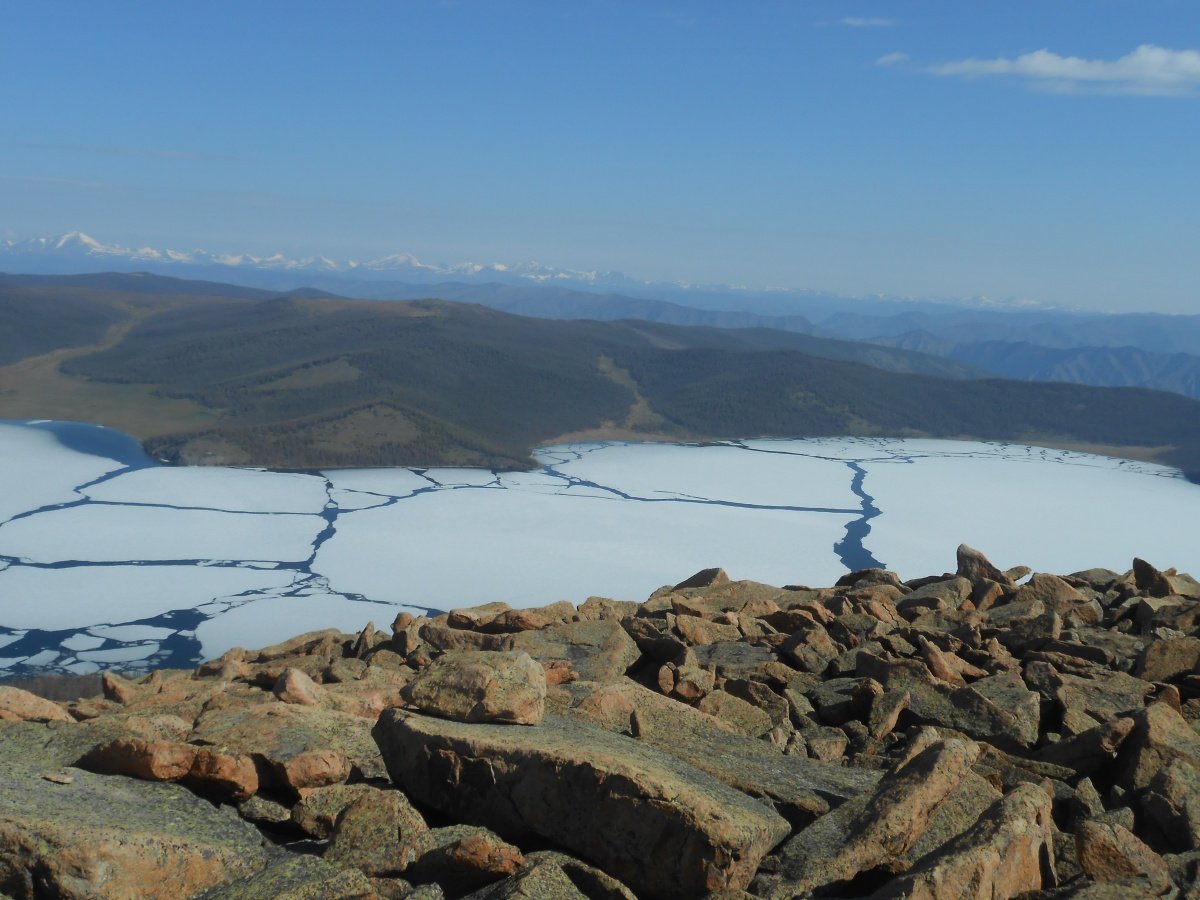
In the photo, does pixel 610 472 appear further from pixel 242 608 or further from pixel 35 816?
pixel 35 816

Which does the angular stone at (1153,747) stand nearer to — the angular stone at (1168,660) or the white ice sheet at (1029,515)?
the angular stone at (1168,660)

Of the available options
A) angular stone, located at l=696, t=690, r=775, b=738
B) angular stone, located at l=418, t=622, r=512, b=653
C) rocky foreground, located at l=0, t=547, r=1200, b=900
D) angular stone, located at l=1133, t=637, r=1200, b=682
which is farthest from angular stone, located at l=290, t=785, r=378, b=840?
angular stone, located at l=1133, t=637, r=1200, b=682

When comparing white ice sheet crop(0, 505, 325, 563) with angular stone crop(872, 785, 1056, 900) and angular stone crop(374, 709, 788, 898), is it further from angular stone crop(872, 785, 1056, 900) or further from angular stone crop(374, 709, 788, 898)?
angular stone crop(872, 785, 1056, 900)

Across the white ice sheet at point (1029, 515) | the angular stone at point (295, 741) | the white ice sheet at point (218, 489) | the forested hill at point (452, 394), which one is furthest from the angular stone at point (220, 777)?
the forested hill at point (452, 394)

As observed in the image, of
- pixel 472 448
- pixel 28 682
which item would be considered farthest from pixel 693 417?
pixel 28 682

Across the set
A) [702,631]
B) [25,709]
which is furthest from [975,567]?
[25,709]

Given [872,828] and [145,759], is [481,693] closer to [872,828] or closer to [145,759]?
[145,759]
